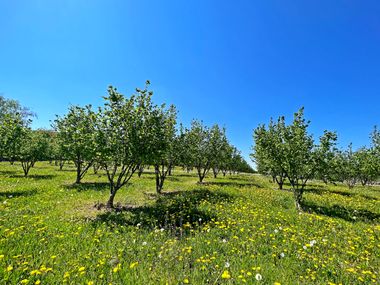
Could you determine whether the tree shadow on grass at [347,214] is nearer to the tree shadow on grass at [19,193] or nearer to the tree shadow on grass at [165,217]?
the tree shadow on grass at [165,217]

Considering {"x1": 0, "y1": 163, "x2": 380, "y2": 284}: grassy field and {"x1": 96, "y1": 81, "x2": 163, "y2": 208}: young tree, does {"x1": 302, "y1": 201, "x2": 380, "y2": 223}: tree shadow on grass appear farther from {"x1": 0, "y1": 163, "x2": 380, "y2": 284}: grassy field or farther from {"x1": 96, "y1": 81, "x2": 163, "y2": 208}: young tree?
{"x1": 96, "y1": 81, "x2": 163, "y2": 208}: young tree

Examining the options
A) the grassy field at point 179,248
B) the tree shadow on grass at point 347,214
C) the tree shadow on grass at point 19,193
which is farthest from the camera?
the tree shadow on grass at point 19,193

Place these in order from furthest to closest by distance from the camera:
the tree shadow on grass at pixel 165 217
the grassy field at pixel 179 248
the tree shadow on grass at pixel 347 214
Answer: the tree shadow on grass at pixel 347 214 < the tree shadow on grass at pixel 165 217 < the grassy field at pixel 179 248

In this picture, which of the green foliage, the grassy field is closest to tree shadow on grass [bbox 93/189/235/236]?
the grassy field

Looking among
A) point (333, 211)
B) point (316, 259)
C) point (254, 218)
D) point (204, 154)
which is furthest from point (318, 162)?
point (204, 154)

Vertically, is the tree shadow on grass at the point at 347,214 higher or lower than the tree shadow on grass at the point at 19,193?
higher

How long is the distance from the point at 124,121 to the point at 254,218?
8.95 meters

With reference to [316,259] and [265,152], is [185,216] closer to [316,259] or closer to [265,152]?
[316,259]

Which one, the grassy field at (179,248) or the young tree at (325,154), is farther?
the young tree at (325,154)

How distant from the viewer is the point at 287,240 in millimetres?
8195

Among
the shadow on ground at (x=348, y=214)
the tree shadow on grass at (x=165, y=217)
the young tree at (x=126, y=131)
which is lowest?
the tree shadow on grass at (x=165, y=217)

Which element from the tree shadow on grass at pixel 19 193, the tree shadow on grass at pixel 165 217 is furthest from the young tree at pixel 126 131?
the tree shadow on grass at pixel 19 193

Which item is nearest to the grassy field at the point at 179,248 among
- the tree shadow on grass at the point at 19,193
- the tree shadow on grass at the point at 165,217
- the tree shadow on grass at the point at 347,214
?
the tree shadow on grass at the point at 165,217

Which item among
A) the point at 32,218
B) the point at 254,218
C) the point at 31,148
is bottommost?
the point at 32,218
